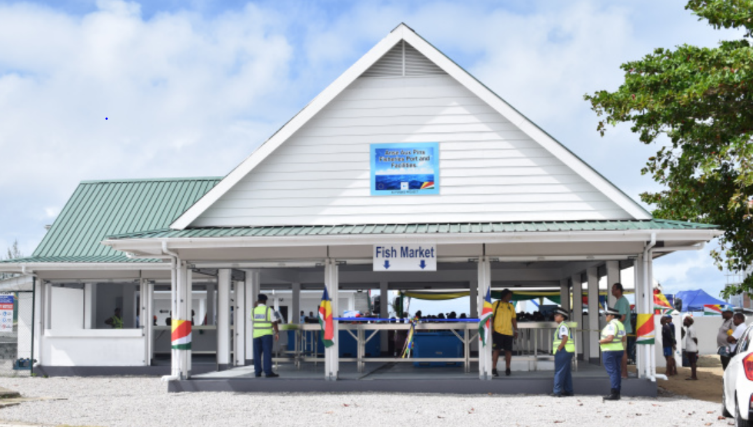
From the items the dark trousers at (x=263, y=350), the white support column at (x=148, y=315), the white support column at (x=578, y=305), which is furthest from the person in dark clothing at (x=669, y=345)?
the white support column at (x=148, y=315)

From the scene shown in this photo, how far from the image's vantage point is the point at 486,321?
14.9 metres

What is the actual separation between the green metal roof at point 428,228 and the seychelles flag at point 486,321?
129cm

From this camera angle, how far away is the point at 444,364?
18922 millimetres

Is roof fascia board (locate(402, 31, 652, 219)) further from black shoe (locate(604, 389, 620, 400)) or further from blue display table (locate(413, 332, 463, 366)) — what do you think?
blue display table (locate(413, 332, 463, 366))

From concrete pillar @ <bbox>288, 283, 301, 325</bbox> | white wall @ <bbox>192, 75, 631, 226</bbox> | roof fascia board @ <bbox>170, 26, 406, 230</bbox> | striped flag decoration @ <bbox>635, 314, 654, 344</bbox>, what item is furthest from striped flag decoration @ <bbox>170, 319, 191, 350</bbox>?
concrete pillar @ <bbox>288, 283, 301, 325</bbox>

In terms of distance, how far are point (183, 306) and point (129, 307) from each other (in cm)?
1160

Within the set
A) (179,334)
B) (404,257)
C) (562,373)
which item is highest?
(404,257)

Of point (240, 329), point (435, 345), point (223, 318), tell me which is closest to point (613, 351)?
point (435, 345)

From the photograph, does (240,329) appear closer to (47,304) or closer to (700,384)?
(47,304)

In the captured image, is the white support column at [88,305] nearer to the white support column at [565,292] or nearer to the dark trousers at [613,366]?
the white support column at [565,292]

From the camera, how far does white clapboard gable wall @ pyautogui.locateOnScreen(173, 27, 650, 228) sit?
15438 mm

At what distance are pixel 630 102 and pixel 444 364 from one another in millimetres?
7871

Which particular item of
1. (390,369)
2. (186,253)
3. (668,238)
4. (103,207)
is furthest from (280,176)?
(103,207)

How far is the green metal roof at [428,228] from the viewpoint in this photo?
14.2 m
